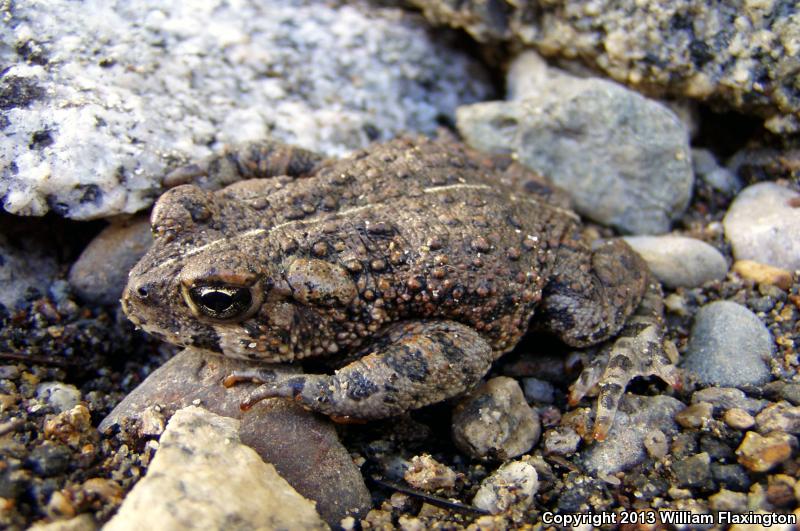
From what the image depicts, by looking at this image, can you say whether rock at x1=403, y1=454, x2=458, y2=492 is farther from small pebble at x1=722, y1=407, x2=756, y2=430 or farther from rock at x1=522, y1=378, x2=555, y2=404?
small pebble at x1=722, y1=407, x2=756, y2=430

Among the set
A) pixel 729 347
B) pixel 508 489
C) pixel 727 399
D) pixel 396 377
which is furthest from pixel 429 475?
pixel 729 347

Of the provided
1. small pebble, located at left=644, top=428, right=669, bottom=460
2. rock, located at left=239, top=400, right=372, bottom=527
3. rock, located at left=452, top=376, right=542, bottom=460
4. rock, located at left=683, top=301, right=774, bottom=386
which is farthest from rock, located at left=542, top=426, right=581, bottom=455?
rock, located at left=239, top=400, right=372, bottom=527

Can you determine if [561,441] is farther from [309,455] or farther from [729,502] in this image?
[309,455]

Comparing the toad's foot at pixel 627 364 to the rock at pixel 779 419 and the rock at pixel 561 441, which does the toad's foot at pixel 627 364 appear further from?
the rock at pixel 779 419

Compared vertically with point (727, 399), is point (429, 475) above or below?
below

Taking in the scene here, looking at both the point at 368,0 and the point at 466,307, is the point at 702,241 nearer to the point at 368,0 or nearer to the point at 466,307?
the point at 466,307

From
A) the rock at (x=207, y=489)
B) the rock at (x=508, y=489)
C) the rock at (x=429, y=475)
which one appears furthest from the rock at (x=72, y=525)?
the rock at (x=508, y=489)

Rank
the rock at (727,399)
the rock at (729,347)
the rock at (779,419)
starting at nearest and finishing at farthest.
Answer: the rock at (779,419)
the rock at (727,399)
the rock at (729,347)
